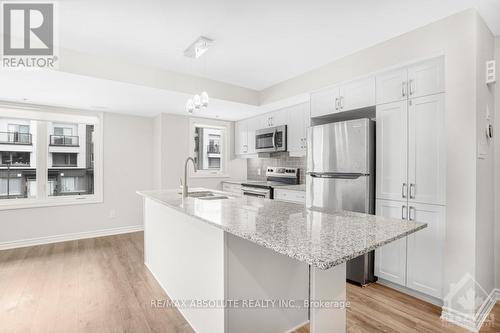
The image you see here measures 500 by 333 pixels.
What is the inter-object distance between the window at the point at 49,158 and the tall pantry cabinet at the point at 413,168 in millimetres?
4492

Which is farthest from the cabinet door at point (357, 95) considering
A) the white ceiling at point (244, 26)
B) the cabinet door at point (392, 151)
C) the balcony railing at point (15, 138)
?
the balcony railing at point (15, 138)

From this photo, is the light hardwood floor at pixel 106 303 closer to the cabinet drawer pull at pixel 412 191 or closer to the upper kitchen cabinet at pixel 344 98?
the cabinet drawer pull at pixel 412 191

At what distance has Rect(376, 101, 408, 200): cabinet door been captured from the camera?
2414mm

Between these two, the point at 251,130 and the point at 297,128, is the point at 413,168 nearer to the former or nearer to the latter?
the point at 297,128

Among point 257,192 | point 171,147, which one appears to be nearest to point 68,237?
point 171,147

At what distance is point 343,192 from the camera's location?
2.75 meters

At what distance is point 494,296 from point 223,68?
3.70 m

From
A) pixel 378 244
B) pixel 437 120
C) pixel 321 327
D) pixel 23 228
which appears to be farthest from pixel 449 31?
pixel 23 228

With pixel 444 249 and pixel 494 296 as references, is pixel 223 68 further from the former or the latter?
pixel 494 296

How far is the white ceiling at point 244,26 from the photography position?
201cm

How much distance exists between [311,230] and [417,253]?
1714mm

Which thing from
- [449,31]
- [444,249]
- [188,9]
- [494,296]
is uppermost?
[188,9]

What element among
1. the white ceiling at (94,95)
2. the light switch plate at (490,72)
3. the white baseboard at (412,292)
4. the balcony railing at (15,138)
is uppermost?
the white ceiling at (94,95)

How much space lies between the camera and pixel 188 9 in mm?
2053
